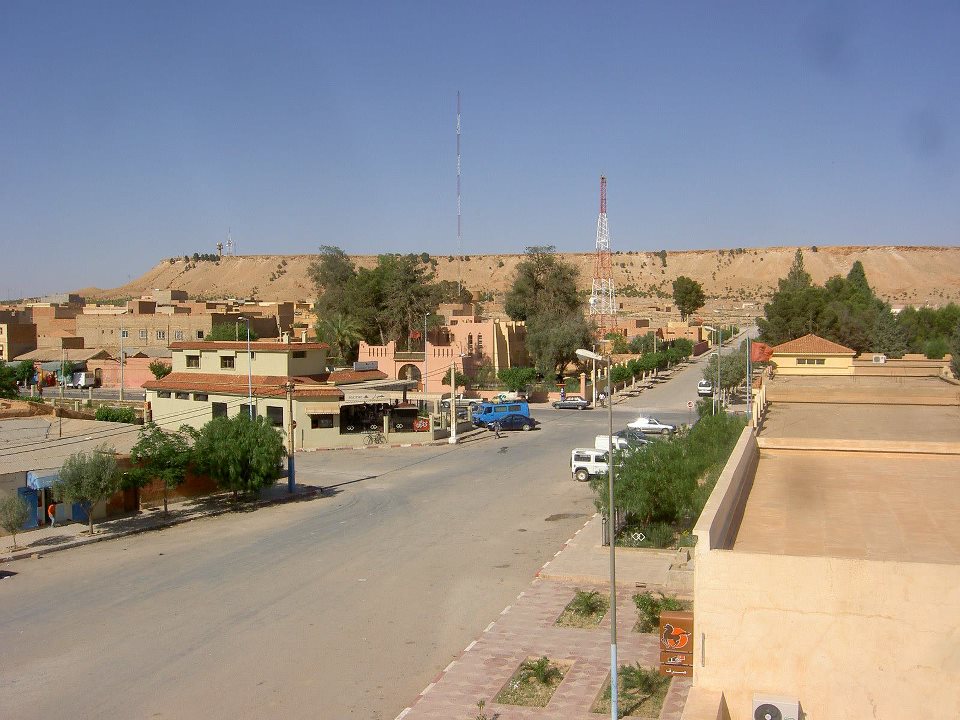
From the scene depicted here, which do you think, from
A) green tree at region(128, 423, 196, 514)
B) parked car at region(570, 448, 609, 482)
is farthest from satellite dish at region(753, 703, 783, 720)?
parked car at region(570, 448, 609, 482)

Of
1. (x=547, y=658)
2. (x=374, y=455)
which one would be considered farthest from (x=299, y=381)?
(x=547, y=658)

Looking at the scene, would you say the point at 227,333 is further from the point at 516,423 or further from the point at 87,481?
the point at 87,481

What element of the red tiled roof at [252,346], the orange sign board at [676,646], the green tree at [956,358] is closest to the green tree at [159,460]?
the red tiled roof at [252,346]

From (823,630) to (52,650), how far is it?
41.2 ft

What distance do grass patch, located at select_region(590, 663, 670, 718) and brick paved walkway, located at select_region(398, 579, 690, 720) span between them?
0.41 ft

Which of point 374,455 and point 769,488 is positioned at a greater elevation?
point 769,488

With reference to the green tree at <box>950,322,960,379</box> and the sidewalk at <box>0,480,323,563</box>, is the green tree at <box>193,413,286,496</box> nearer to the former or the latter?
the sidewalk at <box>0,480,323,563</box>

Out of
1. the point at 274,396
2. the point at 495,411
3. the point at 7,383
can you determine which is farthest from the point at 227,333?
the point at 274,396

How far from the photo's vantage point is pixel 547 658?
561 inches

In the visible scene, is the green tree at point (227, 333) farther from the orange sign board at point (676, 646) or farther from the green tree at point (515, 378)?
the orange sign board at point (676, 646)

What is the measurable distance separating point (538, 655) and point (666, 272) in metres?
175

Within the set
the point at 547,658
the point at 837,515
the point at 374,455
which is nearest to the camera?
the point at 837,515

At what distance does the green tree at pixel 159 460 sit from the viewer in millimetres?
25156

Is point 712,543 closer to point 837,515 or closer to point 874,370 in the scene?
point 837,515
